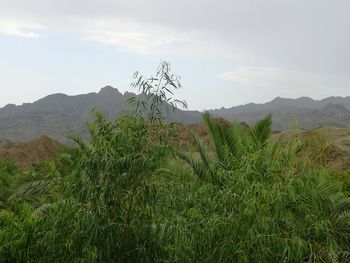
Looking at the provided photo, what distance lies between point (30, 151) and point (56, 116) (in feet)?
260

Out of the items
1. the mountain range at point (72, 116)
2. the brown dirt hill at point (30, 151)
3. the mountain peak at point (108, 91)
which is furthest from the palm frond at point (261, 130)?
the mountain peak at point (108, 91)

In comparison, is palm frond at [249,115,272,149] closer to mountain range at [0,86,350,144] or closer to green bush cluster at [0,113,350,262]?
green bush cluster at [0,113,350,262]

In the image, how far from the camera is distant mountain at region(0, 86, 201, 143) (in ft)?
334

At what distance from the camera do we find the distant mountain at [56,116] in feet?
334

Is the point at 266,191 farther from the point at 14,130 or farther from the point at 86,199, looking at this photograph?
the point at 14,130

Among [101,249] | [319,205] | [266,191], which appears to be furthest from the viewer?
[319,205]

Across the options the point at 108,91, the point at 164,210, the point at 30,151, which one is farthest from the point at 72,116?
the point at 164,210

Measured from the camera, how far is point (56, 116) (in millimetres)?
116000

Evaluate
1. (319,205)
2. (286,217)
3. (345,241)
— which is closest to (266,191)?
(286,217)

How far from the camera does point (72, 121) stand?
107 meters

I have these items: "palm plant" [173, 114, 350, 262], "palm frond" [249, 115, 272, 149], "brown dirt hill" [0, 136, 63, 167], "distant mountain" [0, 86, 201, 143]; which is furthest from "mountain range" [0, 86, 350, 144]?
"palm plant" [173, 114, 350, 262]

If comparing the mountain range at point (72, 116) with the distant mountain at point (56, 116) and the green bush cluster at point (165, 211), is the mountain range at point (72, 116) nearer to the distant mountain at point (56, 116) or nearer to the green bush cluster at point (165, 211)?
the distant mountain at point (56, 116)

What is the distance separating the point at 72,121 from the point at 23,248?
102 meters

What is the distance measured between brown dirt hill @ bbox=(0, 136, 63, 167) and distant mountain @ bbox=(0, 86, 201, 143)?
24.2 metres
